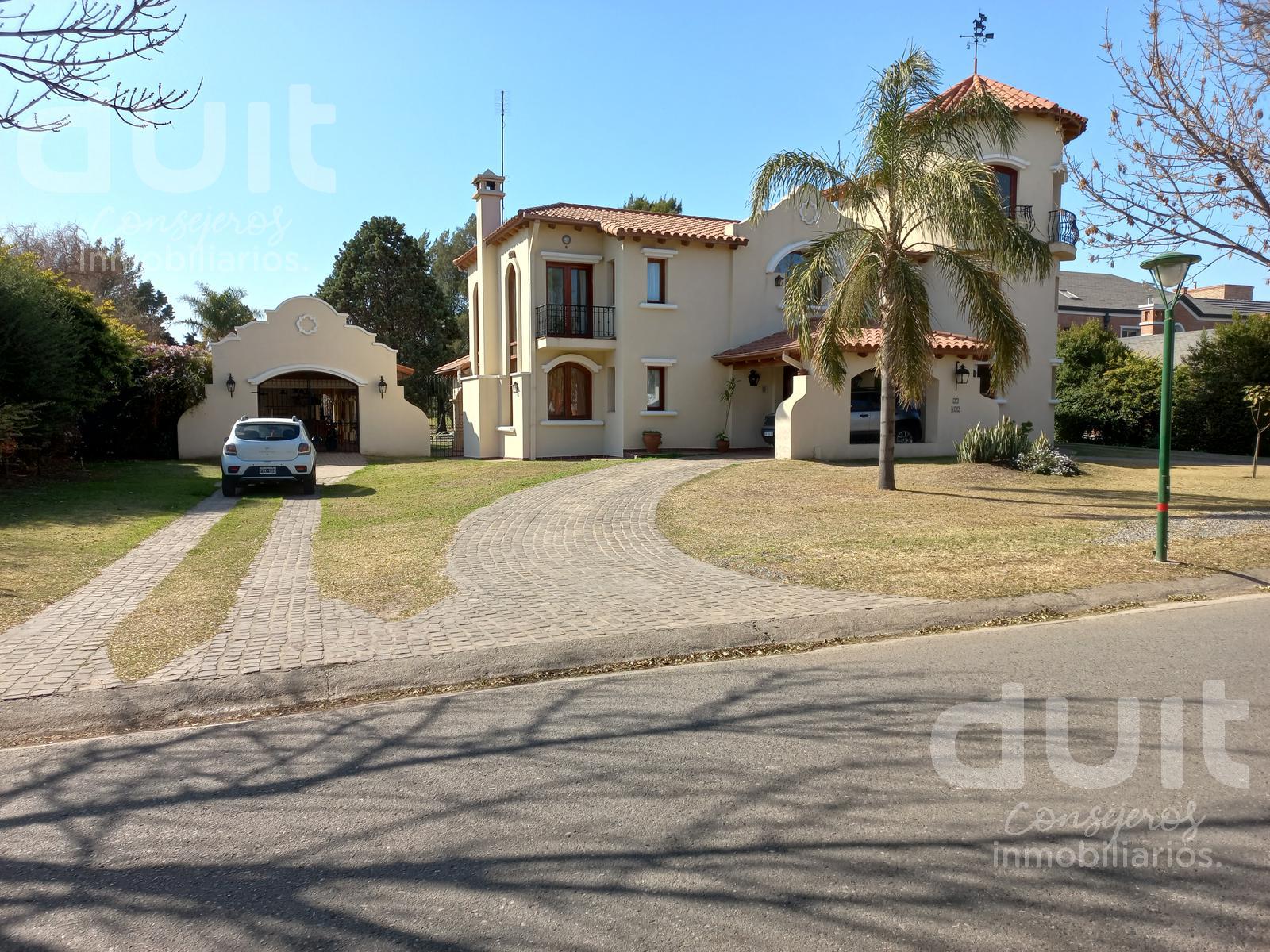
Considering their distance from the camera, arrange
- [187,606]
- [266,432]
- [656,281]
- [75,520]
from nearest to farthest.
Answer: [187,606] < [75,520] < [266,432] < [656,281]

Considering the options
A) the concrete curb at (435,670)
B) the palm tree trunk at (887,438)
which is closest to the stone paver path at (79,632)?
the concrete curb at (435,670)

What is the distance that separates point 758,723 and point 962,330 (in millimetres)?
22563

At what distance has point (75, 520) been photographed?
12.4 metres

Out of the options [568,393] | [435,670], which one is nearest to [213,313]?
[568,393]

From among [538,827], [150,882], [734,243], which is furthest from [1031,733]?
[734,243]

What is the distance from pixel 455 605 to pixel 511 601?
52 centimetres

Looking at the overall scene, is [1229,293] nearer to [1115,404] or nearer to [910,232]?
[1115,404]

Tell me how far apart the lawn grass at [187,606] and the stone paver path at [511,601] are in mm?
150

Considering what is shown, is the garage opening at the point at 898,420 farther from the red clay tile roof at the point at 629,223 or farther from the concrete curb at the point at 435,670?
the concrete curb at the point at 435,670

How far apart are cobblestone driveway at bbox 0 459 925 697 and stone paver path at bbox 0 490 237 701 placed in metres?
0.02

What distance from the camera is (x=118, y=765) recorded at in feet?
14.5

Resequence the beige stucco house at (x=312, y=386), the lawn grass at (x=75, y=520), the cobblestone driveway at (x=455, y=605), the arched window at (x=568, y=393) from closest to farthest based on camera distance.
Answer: the cobblestone driveway at (x=455, y=605)
the lawn grass at (x=75, y=520)
the beige stucco house at (x=312, y=386)
the arched window at (x=568, y=393)

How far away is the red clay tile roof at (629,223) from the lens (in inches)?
904

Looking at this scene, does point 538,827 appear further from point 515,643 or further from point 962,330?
point 962,330
